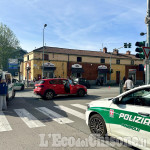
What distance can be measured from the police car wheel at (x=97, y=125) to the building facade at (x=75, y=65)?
74.7 ft

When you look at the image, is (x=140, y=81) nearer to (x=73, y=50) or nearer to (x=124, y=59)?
(x=124, y=59)

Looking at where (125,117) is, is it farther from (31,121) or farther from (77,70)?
(77,70)

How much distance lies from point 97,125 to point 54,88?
745cm

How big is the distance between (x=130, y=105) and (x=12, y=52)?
128 feet

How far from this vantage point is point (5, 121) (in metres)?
5.73

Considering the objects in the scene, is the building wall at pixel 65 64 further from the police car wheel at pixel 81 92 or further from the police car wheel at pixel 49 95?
the police car wheel at pixel 49 95

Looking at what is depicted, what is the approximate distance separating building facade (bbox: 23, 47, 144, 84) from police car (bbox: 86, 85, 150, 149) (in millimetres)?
22992

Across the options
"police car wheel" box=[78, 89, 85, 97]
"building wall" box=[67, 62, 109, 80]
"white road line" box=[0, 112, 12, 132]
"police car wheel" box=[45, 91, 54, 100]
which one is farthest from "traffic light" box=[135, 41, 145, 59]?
"building wall" box=[67, 62, 109, 80]

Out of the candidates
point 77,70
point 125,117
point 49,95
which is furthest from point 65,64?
point 125,117

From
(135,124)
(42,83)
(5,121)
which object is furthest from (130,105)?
(42,83)

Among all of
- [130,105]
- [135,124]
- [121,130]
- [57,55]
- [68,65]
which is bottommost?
[121,130]

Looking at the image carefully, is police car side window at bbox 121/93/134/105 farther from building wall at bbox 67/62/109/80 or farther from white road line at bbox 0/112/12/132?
building wall at bbox 67/62/109/80

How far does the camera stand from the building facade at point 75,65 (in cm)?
2930

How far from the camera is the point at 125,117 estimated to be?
334 centimetres
